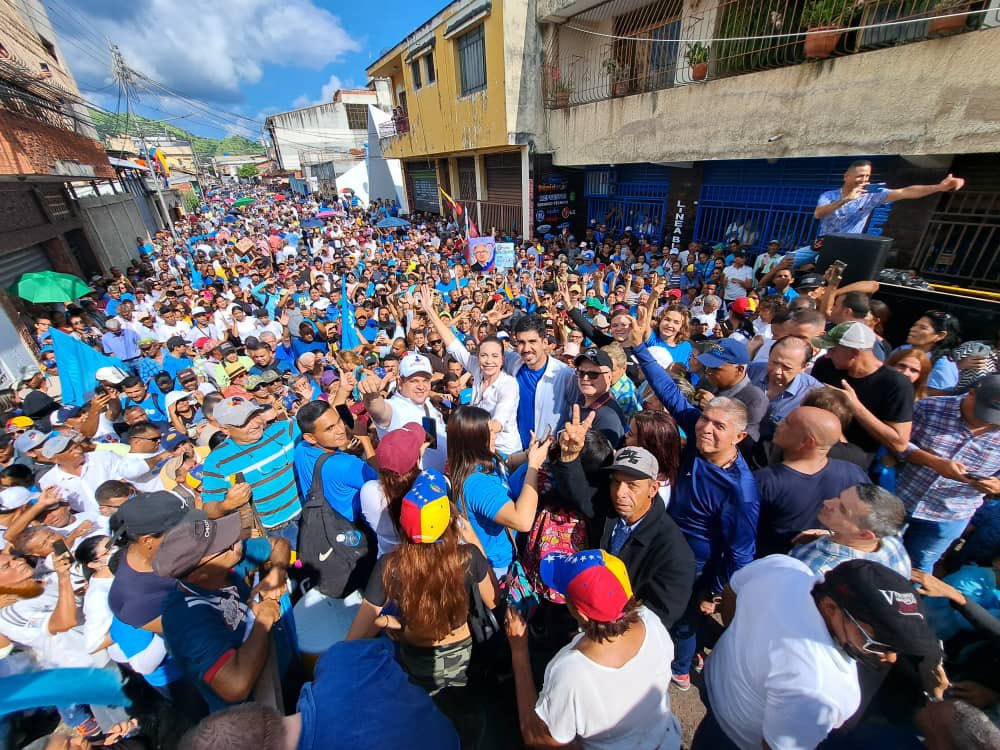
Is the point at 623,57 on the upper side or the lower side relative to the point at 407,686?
upper

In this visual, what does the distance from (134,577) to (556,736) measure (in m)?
1.92

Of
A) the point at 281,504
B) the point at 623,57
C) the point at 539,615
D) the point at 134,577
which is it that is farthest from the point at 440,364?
the point at 623,57

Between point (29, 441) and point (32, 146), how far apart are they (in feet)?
26.9

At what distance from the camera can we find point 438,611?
173 cm

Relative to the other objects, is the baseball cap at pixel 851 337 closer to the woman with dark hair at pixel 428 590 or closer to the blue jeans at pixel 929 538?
the blue jeans at pixel 929 538

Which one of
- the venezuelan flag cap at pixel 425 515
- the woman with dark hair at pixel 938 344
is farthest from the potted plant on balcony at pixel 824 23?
the venezuelan flag cap at pixel 425 515

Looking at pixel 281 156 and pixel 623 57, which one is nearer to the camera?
pixel 623 57

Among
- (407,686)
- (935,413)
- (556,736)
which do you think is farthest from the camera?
(935,413)

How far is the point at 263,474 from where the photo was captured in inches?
118

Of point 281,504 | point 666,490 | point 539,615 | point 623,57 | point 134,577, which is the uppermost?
point 623,57

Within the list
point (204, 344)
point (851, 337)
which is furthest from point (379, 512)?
point (204, 344)

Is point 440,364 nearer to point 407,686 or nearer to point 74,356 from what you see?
point 407,686

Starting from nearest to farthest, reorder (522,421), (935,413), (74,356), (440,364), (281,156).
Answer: (935,413)
(522,421)
(440,364)
(74,356)
(281,156)

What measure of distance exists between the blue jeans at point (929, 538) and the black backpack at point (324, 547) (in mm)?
3775
